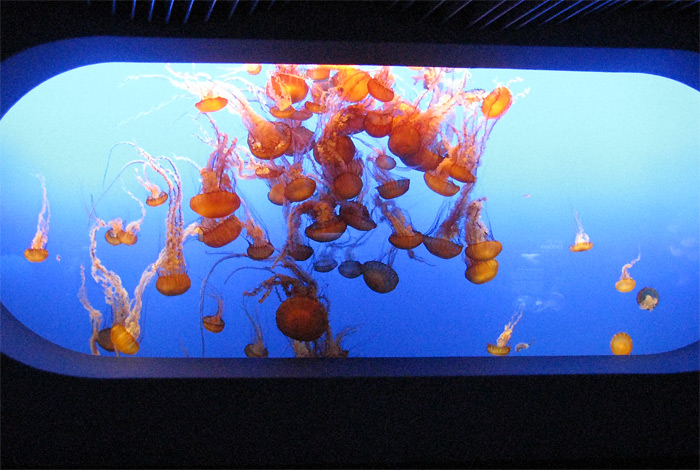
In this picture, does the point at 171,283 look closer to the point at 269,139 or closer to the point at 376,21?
the point at 269,139

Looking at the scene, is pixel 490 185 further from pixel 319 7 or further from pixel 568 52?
pixel 319 7

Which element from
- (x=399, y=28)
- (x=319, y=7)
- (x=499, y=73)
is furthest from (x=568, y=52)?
(x=499, y=73)

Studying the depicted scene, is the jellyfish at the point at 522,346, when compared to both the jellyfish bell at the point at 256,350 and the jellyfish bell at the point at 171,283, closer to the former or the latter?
the jellyfish bell at the point at 256,350

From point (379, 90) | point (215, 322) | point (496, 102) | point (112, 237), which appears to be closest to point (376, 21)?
point (379, 90)

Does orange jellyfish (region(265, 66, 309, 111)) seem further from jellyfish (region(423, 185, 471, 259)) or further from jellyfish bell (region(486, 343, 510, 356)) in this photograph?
jellyfish bell (region(486, 343, 510, 356))

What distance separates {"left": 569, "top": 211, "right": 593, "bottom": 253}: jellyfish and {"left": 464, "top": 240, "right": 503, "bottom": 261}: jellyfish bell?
4.06 feet

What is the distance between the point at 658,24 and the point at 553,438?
211cm

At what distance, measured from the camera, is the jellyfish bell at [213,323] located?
4340 millimetres

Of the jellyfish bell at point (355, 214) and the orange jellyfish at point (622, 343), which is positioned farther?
the orange jellyfish at point (622, 343)

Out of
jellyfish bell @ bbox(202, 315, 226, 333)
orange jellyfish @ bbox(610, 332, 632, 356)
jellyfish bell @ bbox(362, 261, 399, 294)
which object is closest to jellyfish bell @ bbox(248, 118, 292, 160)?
jellyfish bell @ bbox(362, 261, 399, 294)

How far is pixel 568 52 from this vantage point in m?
2.76

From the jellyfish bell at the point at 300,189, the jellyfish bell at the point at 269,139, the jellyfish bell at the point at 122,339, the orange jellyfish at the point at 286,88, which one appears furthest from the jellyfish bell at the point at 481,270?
the jellyfish bell at the point at 122,339

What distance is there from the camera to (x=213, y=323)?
434cm

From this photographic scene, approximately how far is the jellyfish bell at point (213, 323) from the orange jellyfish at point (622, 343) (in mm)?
3573
